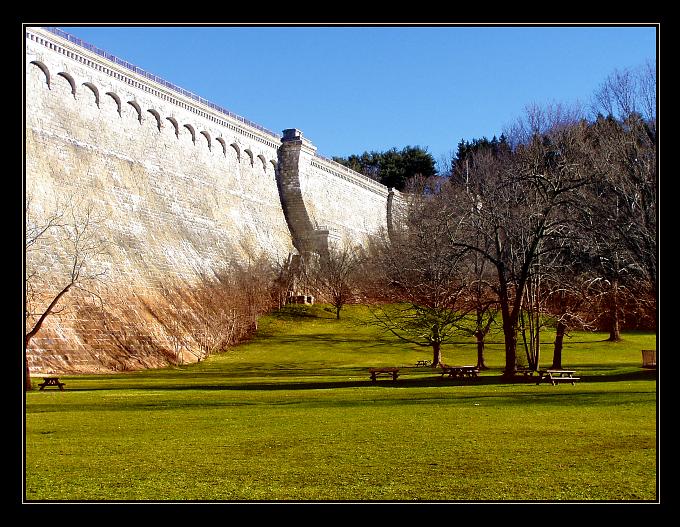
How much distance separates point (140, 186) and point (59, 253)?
30.9ft

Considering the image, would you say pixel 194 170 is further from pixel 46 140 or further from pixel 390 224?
pixel 390 224

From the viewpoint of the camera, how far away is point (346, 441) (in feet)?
35.4

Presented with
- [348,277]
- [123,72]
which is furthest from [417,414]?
[348,277]

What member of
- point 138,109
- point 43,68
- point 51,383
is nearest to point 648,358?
point 51,383

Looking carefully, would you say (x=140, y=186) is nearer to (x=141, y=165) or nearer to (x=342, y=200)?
(x=141, y=165)

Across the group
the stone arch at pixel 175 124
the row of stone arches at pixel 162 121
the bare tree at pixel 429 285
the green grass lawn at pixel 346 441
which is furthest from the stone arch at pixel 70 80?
the green grass lawn at pixel 346 441

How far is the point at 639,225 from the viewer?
22.8 metres

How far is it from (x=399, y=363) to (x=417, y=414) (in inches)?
799

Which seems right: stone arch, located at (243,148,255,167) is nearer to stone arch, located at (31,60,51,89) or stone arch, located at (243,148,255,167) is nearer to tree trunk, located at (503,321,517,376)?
stone arch, located at (31,60,51,89)

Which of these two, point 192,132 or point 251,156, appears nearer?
point 192,132

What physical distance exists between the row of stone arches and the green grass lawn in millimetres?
18208

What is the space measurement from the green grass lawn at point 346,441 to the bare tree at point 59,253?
5.95 meters

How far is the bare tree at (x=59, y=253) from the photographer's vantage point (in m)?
27.6

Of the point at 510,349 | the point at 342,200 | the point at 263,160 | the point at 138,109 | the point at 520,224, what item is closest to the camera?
the point at 510,349
